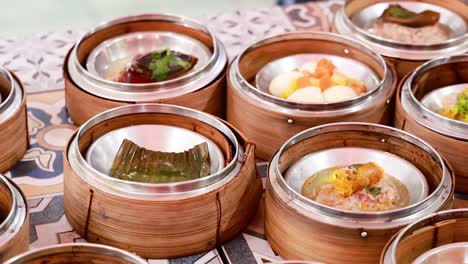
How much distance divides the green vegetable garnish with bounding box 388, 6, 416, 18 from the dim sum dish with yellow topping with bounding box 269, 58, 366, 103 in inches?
22.9

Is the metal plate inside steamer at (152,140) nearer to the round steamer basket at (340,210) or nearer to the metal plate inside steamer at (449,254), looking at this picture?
the round steamer basket at (340,210)

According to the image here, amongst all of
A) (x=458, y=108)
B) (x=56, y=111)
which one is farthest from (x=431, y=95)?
(x=56, y=111)

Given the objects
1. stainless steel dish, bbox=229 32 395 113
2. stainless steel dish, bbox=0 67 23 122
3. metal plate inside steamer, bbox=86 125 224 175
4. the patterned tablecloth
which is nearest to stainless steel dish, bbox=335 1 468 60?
stainless steel dish, bbox=229 32 395 113

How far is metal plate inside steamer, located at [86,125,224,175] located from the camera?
303cm

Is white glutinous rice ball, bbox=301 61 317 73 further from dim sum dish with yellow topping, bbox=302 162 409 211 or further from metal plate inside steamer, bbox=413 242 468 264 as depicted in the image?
metal plate inside steamer, bbox=413 242 468 264

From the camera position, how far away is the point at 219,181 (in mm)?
2791

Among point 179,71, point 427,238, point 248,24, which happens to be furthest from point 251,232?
point 248,24

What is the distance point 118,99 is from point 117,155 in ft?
1.25

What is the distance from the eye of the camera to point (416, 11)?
4.18m

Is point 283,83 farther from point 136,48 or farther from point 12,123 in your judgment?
point 12,123

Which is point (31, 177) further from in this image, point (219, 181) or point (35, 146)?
point (219, 181)

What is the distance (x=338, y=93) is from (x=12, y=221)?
1.43m

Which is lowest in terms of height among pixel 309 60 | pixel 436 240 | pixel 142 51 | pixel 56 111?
pixel 56 111

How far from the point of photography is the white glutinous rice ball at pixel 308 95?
3.30m
